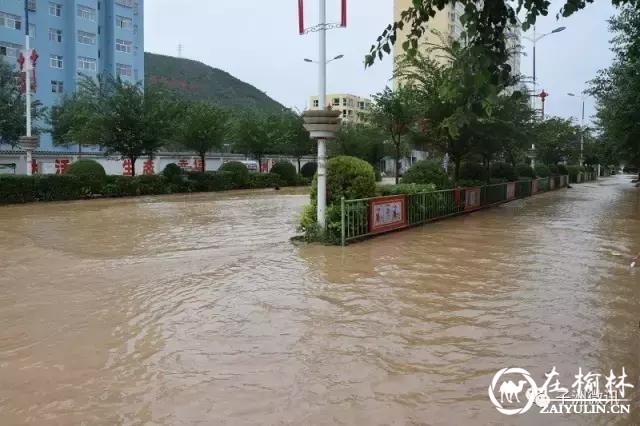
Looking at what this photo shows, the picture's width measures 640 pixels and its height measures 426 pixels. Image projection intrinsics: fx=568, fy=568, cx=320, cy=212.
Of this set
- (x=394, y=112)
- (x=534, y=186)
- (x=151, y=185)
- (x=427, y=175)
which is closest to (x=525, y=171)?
(x=534, y=186)

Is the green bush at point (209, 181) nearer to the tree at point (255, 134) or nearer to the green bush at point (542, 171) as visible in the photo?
the tree at point (255, 134)

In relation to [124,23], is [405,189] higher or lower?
lower

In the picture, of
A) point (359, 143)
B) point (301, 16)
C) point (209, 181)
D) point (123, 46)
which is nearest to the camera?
point (301, 16)

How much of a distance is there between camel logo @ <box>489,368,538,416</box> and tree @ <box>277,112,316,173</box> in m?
32.9

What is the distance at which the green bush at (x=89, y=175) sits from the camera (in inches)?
938

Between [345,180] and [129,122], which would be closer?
[345,180]

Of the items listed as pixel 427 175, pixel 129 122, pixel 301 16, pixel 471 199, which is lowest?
pixel 471 199

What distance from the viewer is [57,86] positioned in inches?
2078

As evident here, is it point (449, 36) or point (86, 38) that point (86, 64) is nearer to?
point (86, 38)

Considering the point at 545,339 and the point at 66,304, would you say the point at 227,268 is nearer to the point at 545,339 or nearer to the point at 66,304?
the point at 66,304

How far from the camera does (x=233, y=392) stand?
4.23 metres

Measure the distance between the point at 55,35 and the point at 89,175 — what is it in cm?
3524

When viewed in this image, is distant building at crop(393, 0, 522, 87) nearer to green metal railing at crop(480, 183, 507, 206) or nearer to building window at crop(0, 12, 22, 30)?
green metal railing at crop(480, 183, 507, 206)

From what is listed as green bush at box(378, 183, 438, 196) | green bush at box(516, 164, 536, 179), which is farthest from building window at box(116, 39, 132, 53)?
green bush at box(378, 183, 438, 196)
